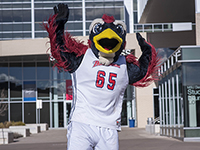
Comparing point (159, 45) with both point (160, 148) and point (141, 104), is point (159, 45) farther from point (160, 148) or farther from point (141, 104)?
point (160, 148)

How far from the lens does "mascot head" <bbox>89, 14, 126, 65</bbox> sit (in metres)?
3.89

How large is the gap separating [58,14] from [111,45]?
2.07ft

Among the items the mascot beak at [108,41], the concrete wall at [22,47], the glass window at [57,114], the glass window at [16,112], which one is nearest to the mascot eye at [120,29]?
the mascot beak at [108,41]

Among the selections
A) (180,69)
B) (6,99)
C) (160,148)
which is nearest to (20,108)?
(6,99)

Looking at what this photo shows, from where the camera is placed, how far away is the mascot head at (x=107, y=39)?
12.8ft

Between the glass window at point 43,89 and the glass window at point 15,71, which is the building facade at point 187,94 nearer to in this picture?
the glass window at point 43,89

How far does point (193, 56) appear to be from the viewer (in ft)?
46.9

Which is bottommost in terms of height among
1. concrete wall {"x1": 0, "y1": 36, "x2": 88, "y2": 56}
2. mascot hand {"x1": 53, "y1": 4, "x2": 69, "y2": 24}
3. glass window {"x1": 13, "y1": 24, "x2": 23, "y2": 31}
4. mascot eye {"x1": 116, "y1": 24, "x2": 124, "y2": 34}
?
mascot eye {"x1": 116, "y1": 24, "x2": 124, "y2": 34}

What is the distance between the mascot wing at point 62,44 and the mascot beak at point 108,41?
291 mm

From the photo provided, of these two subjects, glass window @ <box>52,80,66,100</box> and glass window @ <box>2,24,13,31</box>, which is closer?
glass window @ <box>52,80,66,100</box>

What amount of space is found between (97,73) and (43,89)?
2713 centimetres

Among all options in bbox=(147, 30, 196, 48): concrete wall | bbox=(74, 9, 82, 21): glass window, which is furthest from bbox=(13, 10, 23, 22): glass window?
bbox=(147, 30, 196, 48): concrete wall

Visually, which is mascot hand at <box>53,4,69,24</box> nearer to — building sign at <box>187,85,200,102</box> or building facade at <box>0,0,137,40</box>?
building sign at <box>187,85,200,102</box>

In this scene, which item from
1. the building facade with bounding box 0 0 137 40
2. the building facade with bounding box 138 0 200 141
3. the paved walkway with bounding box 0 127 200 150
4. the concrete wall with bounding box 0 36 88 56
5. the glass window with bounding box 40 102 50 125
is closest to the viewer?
the paved walkway with bounding box 0 127 200 150
